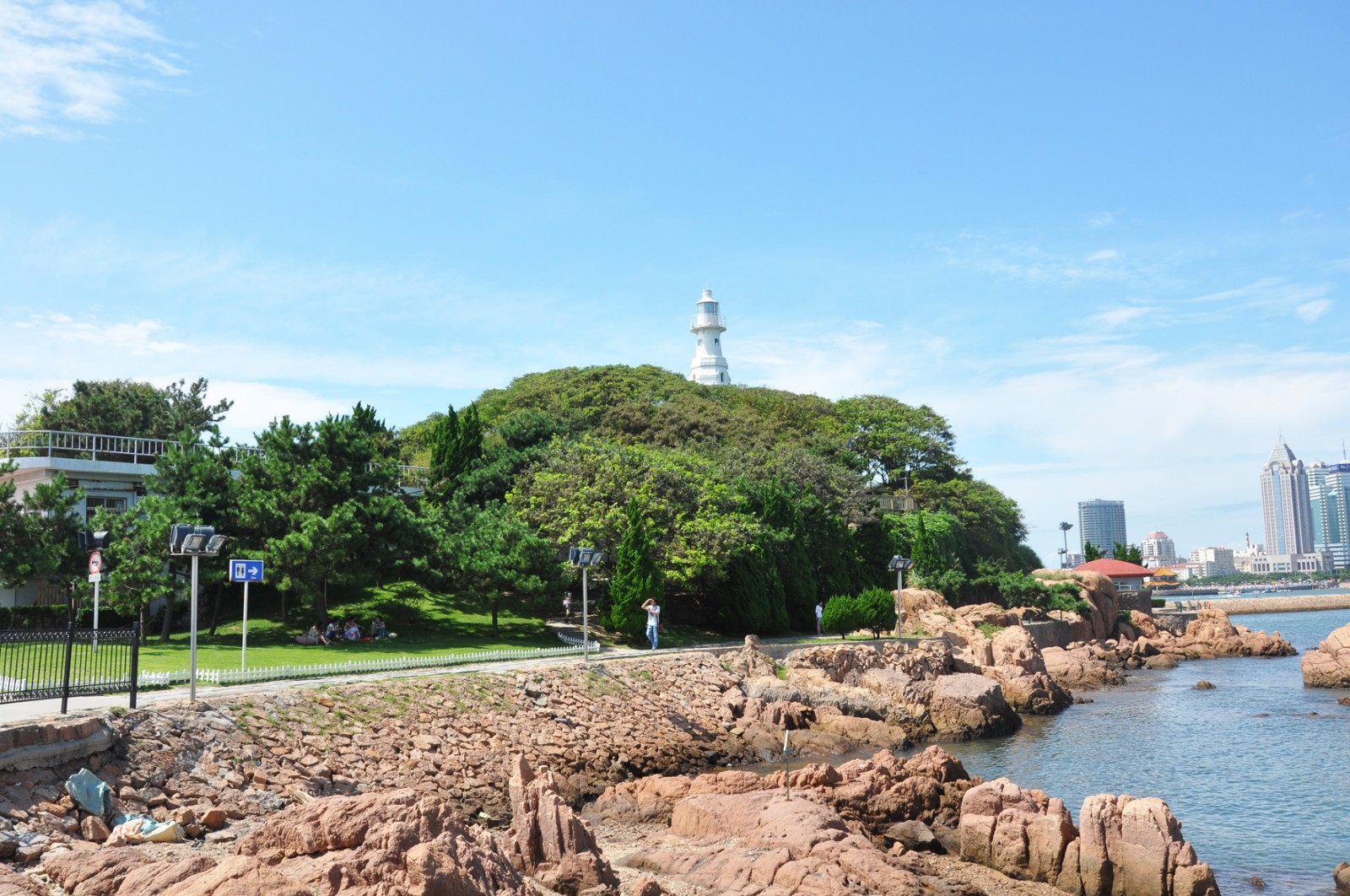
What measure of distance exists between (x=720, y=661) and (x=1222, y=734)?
14.2 m

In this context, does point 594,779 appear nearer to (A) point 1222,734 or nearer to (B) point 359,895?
(B) point 359,895

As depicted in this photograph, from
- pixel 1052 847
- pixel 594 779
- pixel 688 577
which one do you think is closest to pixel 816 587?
pixel 688 577

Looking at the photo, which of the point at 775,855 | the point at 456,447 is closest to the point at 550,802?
the point at 775,855

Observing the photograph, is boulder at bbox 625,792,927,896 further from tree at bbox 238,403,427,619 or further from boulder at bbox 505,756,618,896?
Answer: tree at bbox 238,403,427,619

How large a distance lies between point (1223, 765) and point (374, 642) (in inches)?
894

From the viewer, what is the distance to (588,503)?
38500 mm

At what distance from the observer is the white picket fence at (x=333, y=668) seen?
2238 cm

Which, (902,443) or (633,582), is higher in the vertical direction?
(902,443)

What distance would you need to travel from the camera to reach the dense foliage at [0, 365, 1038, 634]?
102ft

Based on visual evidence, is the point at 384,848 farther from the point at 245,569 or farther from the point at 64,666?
the point at 245,569

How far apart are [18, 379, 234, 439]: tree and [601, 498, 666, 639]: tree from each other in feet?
82.1

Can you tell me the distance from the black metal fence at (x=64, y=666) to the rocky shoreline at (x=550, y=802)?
4.23 feet

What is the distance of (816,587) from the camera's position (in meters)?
46.7

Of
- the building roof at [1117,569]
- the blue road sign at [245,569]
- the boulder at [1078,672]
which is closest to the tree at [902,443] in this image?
the building roof at [1117,569]
